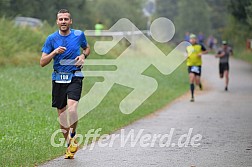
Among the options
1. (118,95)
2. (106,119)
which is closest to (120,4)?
(118,95)

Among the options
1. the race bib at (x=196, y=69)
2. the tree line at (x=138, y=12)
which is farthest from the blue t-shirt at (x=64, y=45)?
the tree line at (x=138, y=12)

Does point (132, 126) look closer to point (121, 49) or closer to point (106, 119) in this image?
→ point (106, 119)

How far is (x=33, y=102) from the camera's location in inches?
725

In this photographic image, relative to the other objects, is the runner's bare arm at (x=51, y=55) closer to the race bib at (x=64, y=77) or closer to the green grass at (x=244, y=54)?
the race bib at (x=64, y=77)

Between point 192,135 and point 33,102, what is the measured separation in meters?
6.42

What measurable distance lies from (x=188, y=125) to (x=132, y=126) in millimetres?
1232

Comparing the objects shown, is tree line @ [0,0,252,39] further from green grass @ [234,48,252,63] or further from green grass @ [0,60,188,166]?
green grass @ [0,60,188,166]

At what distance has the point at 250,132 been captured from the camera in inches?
544

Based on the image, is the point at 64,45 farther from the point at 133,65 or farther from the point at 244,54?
the point at 244,54

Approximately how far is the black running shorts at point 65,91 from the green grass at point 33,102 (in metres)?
0.83

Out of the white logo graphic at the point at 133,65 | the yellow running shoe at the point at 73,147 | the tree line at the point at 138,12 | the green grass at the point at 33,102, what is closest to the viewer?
the yellow running shoe at the point at 73,147

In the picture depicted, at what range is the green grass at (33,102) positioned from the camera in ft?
36.4

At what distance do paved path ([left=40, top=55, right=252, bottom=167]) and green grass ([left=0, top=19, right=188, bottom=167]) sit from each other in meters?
0.50

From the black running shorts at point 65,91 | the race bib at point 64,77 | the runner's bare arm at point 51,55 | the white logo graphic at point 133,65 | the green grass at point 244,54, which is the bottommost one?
the green grass at point 244,54
